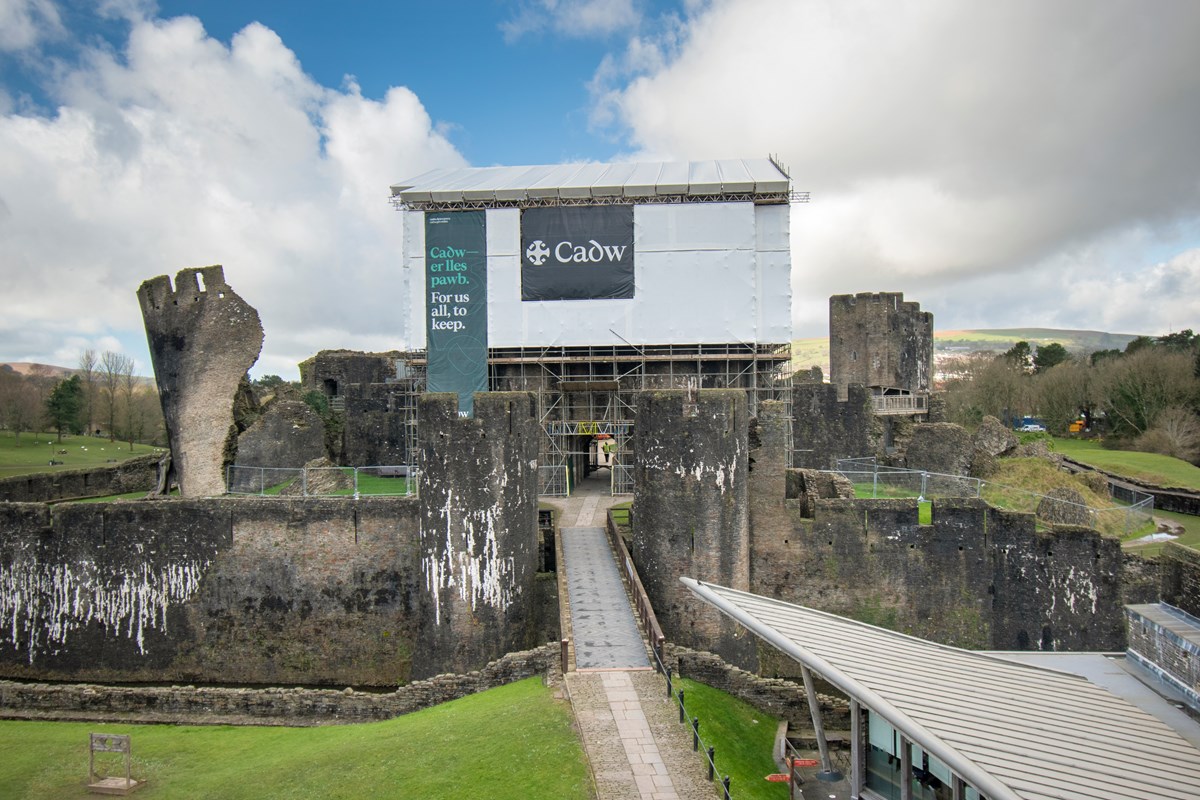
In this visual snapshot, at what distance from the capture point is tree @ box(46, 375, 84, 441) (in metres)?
57.2

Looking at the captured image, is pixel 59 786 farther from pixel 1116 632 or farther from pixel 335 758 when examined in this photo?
pixel 1116 632

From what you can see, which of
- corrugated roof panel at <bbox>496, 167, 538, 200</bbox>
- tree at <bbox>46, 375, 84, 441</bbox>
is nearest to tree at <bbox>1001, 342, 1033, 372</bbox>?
corrugated roof panel at <bbox>496, 167, 538, 200</bbox>

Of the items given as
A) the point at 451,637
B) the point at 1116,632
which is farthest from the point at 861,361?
the point at 451,637

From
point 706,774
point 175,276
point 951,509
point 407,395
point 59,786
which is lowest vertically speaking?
point 59,786

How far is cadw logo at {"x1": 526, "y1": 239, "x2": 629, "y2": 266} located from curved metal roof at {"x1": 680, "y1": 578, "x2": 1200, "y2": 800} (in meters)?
17.6

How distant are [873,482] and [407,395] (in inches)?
692

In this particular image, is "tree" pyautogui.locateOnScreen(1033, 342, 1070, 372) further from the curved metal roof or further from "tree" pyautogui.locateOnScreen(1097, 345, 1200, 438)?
the curved metal roof

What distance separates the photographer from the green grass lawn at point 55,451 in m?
47.9

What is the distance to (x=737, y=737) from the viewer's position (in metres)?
15.3

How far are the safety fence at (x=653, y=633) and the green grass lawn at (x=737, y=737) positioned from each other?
0.22m

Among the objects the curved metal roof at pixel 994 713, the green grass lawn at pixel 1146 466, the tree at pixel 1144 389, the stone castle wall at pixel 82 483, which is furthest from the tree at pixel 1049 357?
the stone castle wall at pixel 82 483

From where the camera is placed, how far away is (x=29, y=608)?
2320cm

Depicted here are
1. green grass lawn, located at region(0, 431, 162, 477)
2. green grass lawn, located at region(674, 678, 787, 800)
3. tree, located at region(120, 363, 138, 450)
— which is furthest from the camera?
tree, located at region(120, 363, 138, 450)

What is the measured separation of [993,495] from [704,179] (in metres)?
15.2
